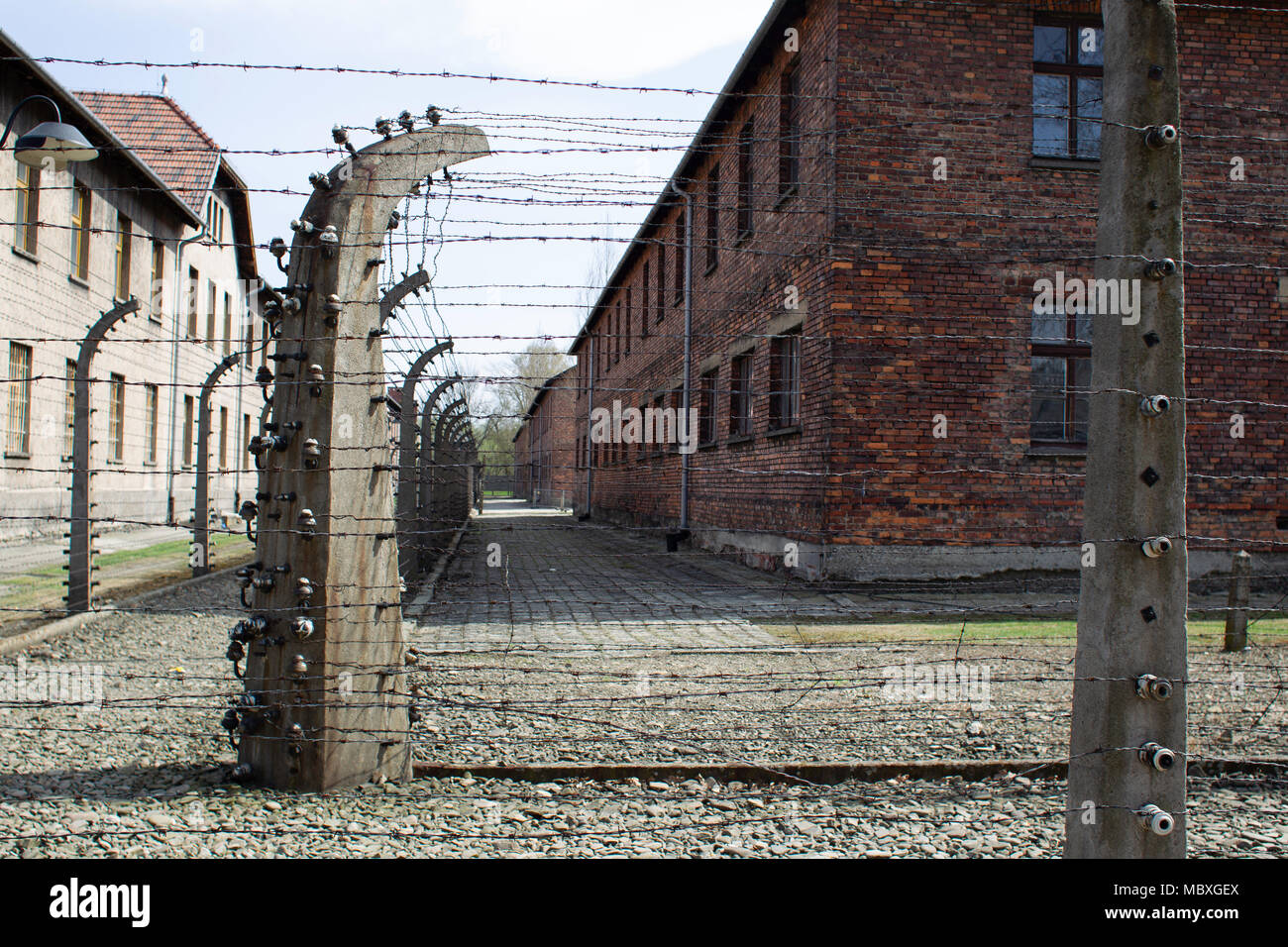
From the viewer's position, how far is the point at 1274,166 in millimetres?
11953

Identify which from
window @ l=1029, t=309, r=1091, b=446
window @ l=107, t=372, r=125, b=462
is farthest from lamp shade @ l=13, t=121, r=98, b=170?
window @ l=107, t=372, r=125, b=462

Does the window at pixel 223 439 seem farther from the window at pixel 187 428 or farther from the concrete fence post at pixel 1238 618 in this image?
the concrete fence post at pixel 1238 618

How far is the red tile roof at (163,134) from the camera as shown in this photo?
25.2 m

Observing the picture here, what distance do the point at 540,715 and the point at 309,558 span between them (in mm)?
1826

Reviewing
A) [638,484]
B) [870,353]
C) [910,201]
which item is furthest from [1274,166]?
[638,484]

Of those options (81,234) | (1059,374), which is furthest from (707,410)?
(81,234)

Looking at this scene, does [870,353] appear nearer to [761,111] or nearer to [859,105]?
[859,105]

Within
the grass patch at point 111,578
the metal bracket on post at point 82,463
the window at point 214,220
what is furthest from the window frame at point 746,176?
the window at point 214,220

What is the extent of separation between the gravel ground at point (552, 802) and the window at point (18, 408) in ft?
43.8

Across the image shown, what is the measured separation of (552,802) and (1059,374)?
9530 mm

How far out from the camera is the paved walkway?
7.91 meters

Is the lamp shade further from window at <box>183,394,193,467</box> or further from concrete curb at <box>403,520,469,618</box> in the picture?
window at <box>183,394,193,467</box>

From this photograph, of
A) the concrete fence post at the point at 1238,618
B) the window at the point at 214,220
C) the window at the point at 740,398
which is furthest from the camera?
the window at the point at 214,220

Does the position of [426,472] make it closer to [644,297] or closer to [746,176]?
[746,176]
